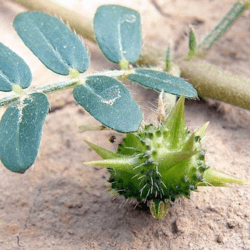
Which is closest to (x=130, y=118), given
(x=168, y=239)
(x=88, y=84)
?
(x=88, y=84)

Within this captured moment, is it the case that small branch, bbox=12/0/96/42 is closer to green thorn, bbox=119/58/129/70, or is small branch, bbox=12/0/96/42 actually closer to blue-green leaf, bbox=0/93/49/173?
green thorn, bbox=119/58/129/70

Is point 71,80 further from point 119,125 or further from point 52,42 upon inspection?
point 119,125

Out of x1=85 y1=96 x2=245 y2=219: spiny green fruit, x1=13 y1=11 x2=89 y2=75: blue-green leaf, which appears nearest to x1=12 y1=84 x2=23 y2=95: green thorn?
x1=13 y1=11 x2=89 y2=75: blue-green leaf

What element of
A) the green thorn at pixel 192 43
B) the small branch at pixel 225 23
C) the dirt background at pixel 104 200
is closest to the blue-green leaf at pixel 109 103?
the dirt background at pixel 104 200

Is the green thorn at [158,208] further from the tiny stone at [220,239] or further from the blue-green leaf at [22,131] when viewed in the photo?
the blue-green leaf at [22,131]

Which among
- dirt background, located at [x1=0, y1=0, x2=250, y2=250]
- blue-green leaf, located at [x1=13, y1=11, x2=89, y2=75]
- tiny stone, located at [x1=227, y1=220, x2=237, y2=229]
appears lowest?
dirt background, located at [x1=0, y1=0, x2=250, y2=250]

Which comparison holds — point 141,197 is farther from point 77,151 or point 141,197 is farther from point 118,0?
point 118,0

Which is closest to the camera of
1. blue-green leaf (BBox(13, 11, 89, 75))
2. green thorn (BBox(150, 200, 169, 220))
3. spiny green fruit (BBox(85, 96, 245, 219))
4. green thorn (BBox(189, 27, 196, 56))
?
spiny green fruit (BBox(85, 96, 245, 219))
